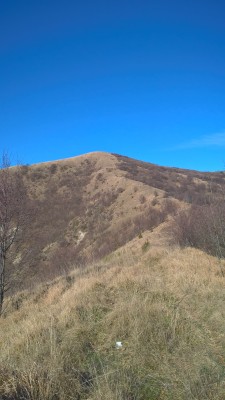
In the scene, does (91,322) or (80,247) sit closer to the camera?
(91,322)

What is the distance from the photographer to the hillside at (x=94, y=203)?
129 feet

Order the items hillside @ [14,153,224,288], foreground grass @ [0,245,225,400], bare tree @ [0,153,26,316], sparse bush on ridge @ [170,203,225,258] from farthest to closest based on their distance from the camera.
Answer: hillside @ [14,153,224,288], sparse bush on ridge @ [170,203,225,258], bare tree @ [0,153,26,316], foreground grass @ [0,245,225,400]

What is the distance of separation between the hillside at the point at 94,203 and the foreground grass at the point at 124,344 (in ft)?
71.8

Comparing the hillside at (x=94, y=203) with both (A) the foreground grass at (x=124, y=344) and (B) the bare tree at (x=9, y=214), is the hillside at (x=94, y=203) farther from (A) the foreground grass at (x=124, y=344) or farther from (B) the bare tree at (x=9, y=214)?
(A) the foreground grass at (x=124, y=344)

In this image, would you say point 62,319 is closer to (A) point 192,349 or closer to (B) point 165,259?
(A) point 192,349

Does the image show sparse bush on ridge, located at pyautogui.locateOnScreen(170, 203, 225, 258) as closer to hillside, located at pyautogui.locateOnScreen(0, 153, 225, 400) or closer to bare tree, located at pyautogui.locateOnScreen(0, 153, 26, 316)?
hillside, located at pyautogui.locateOnScreen(0, 153, 225, 400)

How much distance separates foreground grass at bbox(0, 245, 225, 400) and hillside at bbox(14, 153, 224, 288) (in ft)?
71.8

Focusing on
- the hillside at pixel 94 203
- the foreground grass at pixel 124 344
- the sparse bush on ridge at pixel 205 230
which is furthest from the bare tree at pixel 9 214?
the hillside at pixel 94 203

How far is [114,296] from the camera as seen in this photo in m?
8.90

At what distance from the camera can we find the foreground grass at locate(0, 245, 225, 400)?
4.55 m

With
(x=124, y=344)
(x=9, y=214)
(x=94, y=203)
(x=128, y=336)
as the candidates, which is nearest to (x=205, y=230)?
(x=9, y=214)

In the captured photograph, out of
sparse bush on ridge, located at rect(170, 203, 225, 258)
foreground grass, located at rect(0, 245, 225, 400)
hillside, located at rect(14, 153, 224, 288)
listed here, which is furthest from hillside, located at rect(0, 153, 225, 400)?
hillside, located at rect(14, 153, 224, 288)

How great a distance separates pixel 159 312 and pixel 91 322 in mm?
1309

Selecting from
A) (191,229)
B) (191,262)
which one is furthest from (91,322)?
(191,229)
